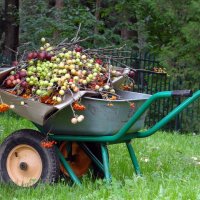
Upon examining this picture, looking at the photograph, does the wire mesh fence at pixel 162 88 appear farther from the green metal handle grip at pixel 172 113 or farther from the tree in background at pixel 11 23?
the green metal handle grip at pixel 172 113

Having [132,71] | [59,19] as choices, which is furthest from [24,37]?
[132,71]

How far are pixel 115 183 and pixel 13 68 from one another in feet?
4.52

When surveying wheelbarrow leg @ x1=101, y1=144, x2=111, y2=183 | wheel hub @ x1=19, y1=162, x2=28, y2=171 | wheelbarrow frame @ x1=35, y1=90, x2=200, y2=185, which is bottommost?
wheel hub @ x1=19, y1=162, x2=28, y2=171

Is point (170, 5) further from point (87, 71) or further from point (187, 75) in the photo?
point (87, 71)

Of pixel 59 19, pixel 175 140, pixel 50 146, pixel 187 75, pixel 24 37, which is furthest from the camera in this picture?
pixel 24 37

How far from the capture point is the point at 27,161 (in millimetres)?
4898

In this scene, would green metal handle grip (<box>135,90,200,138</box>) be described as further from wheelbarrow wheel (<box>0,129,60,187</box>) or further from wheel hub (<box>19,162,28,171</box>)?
wheel hub (<box>19,162,28,171</box>)

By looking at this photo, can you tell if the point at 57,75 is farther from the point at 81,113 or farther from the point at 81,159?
the point at 81,159

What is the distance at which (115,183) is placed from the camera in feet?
14.0

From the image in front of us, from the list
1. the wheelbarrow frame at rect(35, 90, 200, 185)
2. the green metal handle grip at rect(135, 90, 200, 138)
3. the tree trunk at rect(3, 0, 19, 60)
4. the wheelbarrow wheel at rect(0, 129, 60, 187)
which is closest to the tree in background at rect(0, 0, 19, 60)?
the tree trunk at rect(3, 0, 19, 60)

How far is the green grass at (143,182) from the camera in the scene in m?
3.86

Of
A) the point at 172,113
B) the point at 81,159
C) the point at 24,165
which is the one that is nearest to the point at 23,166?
the point at 24,165

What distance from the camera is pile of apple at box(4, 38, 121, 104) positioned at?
450 cm

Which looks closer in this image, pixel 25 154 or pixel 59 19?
pixel 25 154
